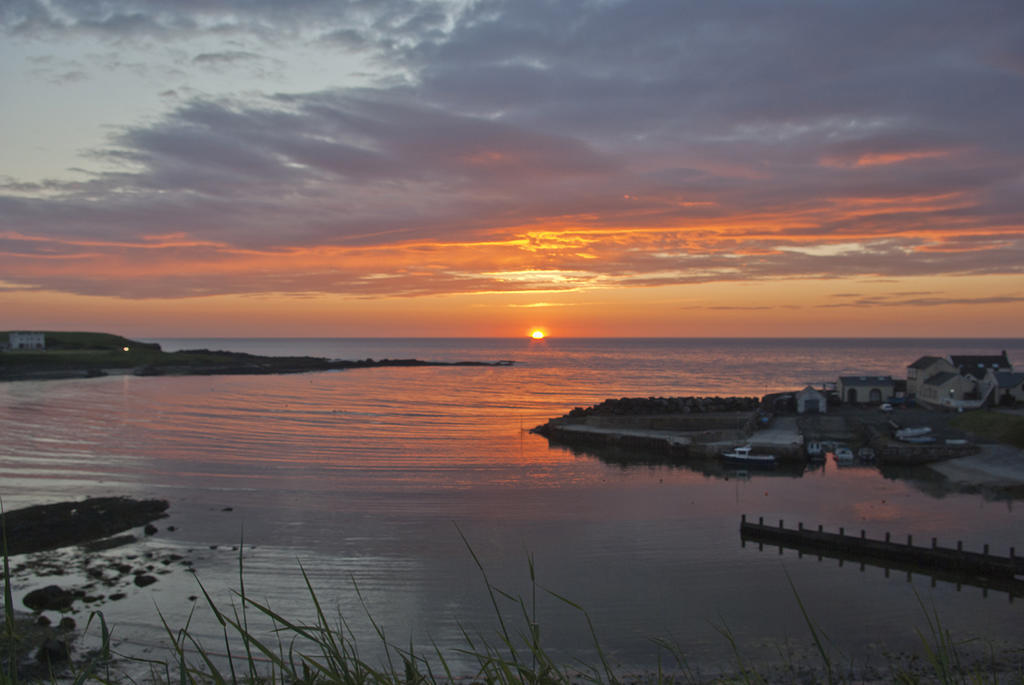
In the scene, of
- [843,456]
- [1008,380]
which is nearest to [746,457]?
[843,456]

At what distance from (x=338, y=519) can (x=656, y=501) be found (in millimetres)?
13559

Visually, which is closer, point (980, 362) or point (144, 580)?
→ point (144, 580)

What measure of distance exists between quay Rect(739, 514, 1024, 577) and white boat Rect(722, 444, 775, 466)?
44.7 feet

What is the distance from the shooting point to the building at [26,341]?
123 m

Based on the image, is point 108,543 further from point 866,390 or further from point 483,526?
point 866,390

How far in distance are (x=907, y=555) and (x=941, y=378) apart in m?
39.0

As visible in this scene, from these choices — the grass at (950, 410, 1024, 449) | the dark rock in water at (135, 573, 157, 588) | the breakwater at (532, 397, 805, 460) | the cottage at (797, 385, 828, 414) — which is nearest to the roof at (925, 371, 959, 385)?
the grass at (950, 410, 1024, 449)

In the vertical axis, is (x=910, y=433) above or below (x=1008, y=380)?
below

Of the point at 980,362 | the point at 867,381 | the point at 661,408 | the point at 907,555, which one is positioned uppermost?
the point at 980,362

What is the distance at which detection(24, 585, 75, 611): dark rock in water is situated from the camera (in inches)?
693

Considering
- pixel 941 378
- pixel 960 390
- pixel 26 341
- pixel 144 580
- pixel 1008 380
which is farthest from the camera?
pixel 26 341

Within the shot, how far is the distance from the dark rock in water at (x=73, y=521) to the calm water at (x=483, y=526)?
1.41 meters

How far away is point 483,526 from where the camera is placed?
26047mm

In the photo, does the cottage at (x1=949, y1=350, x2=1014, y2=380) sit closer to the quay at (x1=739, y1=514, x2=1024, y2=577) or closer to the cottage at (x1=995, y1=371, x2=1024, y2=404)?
the cottage at (x1=995, y1=371, x2=1024, y2=404)
